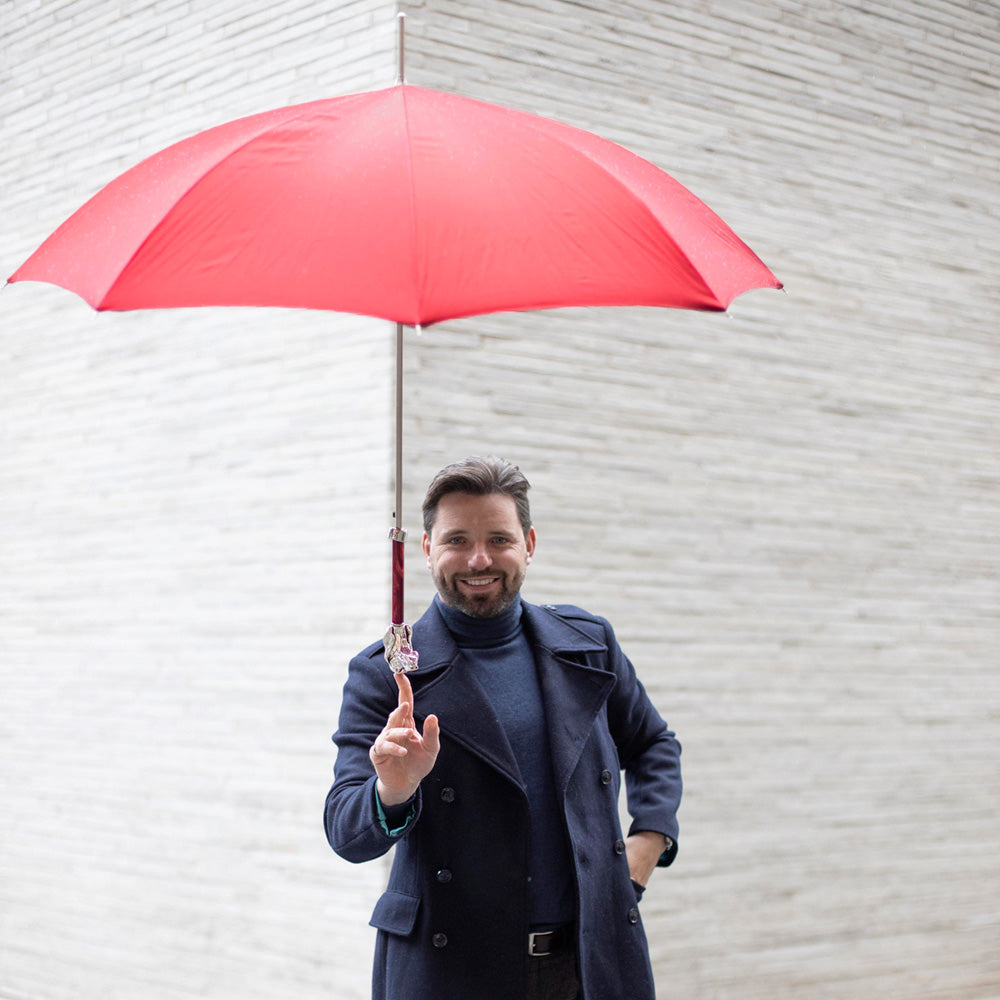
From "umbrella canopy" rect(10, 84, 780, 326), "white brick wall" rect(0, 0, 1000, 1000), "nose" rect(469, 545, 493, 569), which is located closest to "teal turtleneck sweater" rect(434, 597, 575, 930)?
"nose" rect(469, 545, 493, 569)

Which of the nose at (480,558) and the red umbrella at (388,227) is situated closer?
the red umbrella at (388,227)

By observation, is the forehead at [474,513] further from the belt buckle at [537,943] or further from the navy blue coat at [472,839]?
the belt buckle at [537,943]

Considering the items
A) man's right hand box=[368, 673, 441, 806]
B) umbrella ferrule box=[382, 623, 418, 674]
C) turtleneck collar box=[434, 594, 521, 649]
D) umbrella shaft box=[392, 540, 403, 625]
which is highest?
turtleneck collar box=[434, 594, 521, 649]

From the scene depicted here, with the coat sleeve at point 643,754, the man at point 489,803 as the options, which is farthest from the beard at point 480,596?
the coat sleeve at point 643,754

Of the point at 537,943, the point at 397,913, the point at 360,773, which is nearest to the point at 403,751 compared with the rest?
the point at 360,773

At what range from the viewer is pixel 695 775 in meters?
5.35

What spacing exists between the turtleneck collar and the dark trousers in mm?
578

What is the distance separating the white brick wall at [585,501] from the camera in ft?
16.8

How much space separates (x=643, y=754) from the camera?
2.93 metres

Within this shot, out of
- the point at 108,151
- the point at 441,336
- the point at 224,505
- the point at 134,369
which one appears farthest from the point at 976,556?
the point at 108,151

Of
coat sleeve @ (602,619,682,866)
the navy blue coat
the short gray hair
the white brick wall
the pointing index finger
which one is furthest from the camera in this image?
the white brick wall

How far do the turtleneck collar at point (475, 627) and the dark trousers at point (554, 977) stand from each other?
1.90 feet

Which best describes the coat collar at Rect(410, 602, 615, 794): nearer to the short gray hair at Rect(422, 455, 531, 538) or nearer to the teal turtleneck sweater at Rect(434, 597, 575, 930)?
the teal turtleneck sweater at Rect(434, 597, 575, 930)

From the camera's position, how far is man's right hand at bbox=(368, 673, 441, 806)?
221cm
